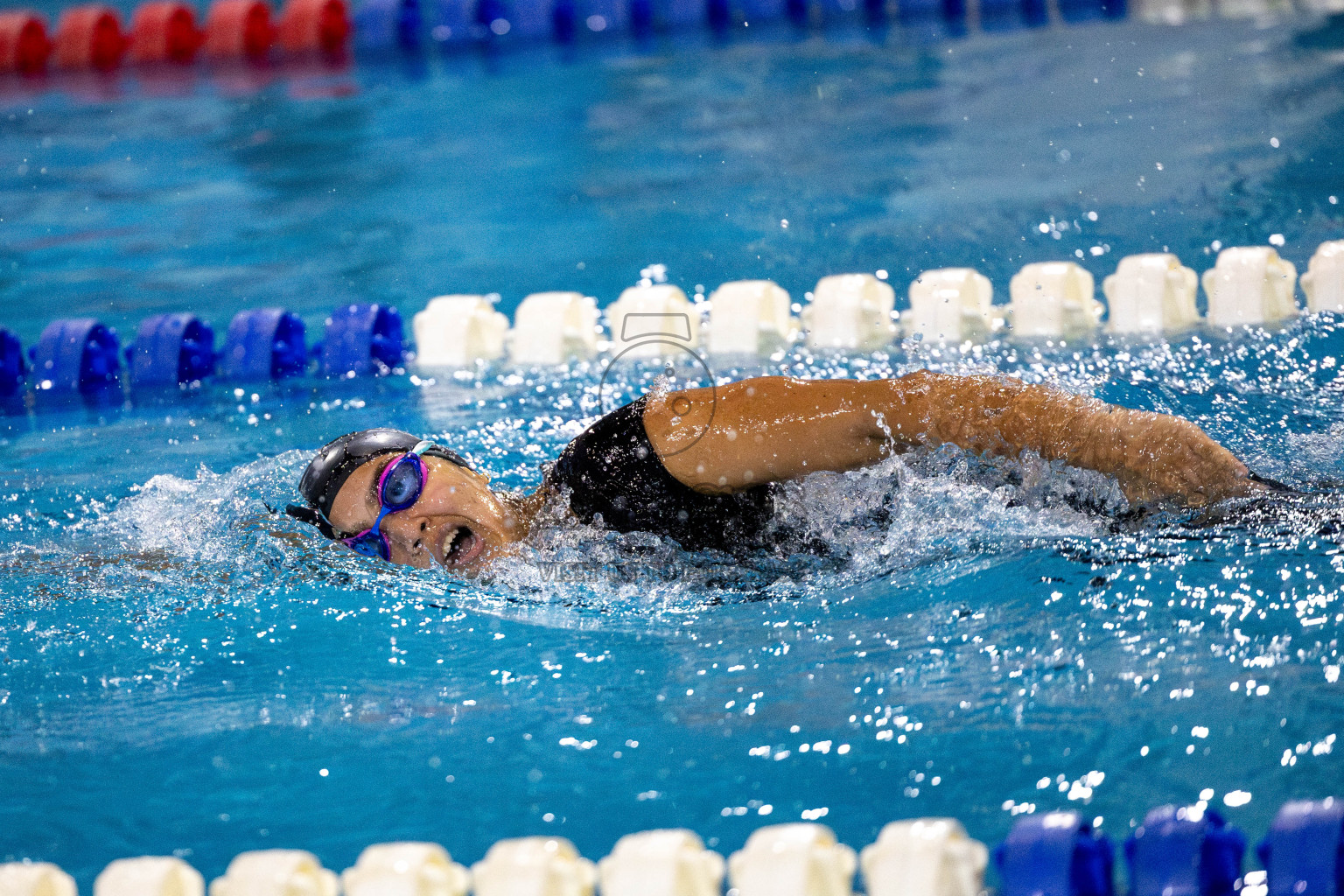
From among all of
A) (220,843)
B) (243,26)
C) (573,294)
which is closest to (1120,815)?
(220,843)

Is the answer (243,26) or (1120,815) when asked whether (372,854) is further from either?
(243,26)

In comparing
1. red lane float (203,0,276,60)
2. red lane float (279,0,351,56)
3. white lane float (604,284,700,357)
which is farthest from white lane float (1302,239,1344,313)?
red lane float (203,0,276,60)

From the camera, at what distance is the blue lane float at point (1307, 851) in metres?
1.83

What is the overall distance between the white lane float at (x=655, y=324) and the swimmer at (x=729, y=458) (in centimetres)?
171

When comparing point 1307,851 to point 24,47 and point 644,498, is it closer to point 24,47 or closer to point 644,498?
point 644,498

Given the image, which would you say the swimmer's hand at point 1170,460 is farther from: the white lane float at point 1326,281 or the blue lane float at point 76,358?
the blue lane float at point 76,358

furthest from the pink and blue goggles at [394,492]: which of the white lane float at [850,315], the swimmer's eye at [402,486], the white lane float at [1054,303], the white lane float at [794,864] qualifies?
the white lane float at [1054,303]

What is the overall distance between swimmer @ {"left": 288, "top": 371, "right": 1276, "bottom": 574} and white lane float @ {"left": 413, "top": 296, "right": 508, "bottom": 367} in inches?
70.0

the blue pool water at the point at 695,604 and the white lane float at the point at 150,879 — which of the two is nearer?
the white lane float at the point at 150,879

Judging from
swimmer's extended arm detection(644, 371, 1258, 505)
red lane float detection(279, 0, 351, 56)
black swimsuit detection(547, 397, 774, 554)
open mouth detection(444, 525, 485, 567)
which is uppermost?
red lane float detection(279, 0, 351, 56)

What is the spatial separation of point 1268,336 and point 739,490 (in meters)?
2.06

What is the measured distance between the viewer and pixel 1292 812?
186cm

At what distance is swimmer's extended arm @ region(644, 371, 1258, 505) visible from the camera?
2.31 meters

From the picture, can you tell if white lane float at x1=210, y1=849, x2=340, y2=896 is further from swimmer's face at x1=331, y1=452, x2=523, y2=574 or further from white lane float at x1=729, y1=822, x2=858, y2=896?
swimmer's face at x1=331, y1=452, x2=523, y2=574
